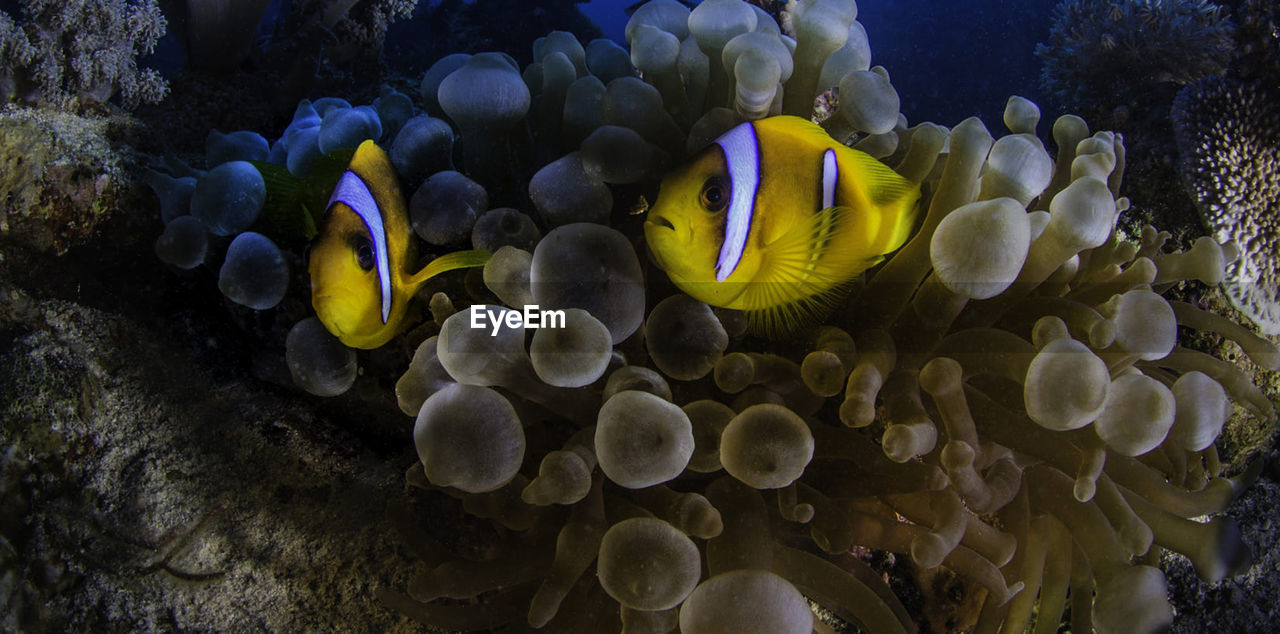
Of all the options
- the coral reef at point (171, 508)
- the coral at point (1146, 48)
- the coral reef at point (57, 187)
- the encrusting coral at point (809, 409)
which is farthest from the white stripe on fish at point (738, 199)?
the coral at point (1146, 48)

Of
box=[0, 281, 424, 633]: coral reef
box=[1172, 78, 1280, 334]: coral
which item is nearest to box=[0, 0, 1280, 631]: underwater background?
box=[0, 281, 424, 633]: coral reef

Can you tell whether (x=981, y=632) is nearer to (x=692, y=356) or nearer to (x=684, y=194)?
(x=692, y=356)

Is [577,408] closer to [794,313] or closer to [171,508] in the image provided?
[794,313]

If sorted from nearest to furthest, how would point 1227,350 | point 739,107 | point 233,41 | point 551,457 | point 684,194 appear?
point 551,457 → point 684,194 → point 739,107 → point 1227,350 → point 233,41

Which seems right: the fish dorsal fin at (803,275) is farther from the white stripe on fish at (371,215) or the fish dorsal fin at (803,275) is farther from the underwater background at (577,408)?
the white stripe on fish at (371,215)

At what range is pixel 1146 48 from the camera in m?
3.54

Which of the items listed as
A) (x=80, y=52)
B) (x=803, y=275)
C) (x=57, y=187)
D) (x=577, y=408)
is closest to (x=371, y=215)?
(x=577, y=408)

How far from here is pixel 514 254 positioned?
1214mm

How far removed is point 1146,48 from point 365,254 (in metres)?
4.10

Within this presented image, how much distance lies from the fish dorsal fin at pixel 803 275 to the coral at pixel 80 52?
245cm

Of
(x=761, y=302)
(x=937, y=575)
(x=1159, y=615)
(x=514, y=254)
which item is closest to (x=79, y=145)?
(x=514, y=254)

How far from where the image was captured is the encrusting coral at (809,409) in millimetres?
1016

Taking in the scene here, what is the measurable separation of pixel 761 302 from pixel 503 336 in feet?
1.53

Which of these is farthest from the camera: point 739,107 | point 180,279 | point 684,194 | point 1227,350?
point 1227,350
